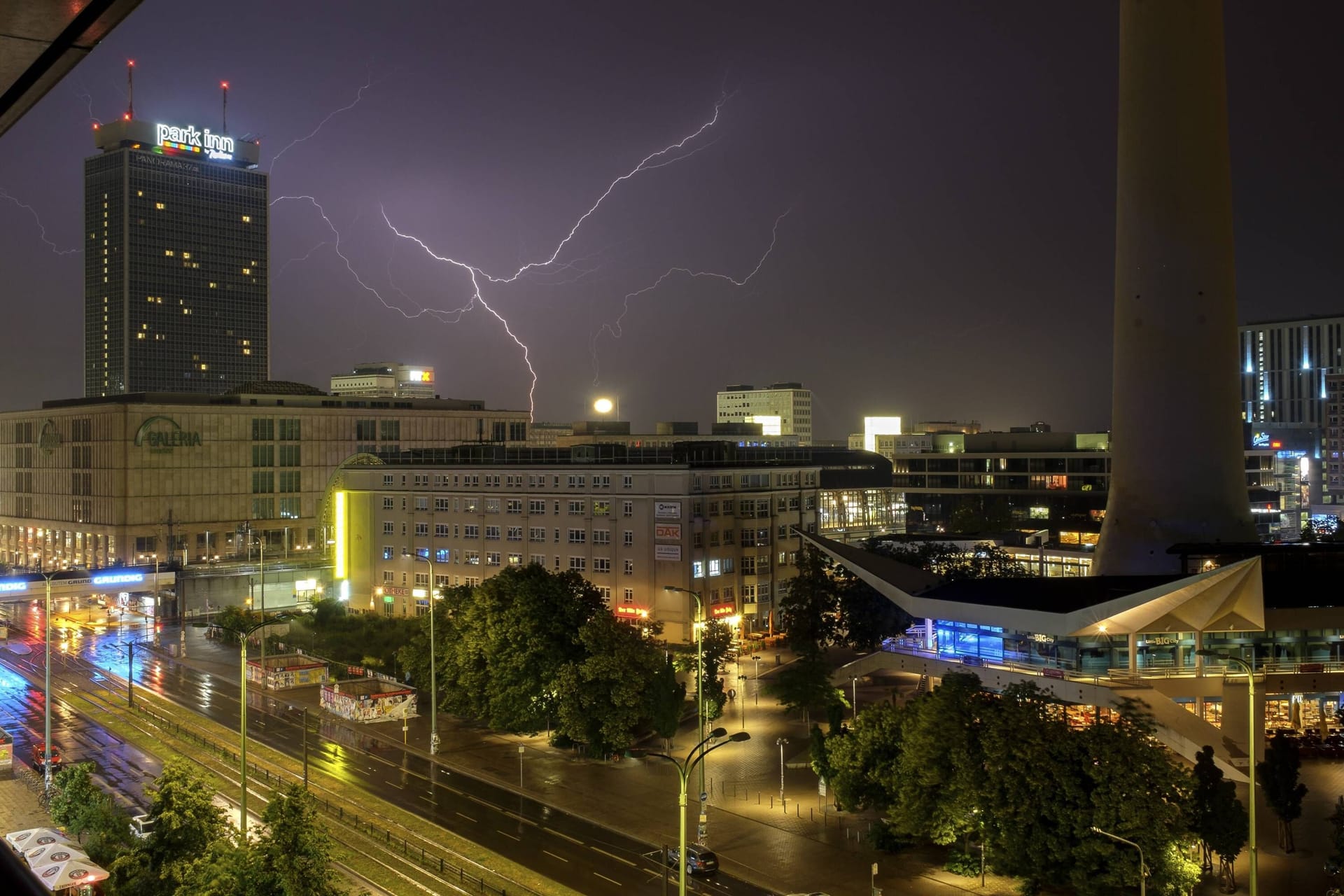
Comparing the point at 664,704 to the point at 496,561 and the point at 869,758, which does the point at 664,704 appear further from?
the point at 496,561

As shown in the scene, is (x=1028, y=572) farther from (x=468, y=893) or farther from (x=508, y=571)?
(x=468, y=893)

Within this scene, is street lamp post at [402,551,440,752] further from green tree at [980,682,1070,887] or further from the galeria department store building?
the galeria department store building

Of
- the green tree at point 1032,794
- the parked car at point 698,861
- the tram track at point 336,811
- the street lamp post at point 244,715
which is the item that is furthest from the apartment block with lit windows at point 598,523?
the green tree at point 1032,794

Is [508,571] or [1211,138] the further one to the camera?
[508,571]

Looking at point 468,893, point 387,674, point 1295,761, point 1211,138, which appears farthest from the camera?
point 387,674

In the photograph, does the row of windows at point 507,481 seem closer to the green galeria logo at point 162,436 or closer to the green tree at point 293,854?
the green galeria logo at point 162,436

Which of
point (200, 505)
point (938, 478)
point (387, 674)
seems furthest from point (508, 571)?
point (938, 478)
